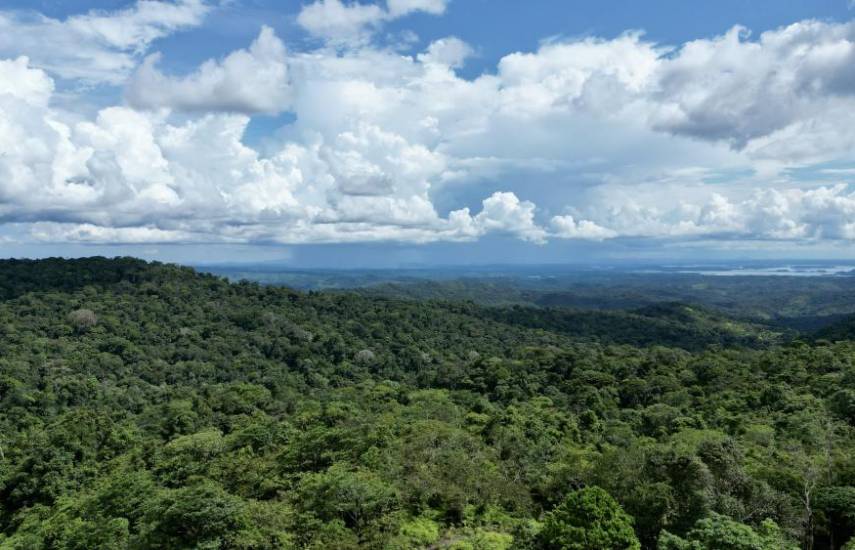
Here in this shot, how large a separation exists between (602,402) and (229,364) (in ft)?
172

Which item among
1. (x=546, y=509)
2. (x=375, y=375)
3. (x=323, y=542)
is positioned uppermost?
(x=323, y=542)

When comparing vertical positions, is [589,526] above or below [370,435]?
above

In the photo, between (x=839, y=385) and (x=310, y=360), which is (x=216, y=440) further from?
(x=839, y=385)

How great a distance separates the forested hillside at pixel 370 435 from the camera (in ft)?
71.9

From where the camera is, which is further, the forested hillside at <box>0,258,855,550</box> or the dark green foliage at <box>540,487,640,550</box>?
the forested hillside at <box>0,258,855,550</box>

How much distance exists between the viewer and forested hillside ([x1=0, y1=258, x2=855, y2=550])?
862 inches

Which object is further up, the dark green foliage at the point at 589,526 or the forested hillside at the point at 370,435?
the dark green foliage at the point at 589,526

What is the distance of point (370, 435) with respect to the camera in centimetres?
3278

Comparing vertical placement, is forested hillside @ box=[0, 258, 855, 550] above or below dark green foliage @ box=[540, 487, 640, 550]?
below

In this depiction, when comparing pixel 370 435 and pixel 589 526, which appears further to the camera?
pixel 370 435

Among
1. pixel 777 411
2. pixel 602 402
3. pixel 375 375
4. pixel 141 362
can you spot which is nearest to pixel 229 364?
pixel 141 362

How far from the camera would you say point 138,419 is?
56.6 meters

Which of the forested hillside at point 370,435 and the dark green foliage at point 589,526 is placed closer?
the dark green foliage at point 589,526

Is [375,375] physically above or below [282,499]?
below
